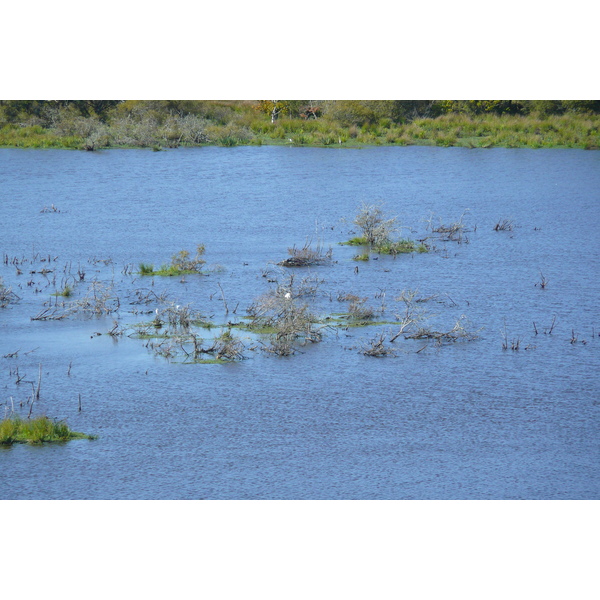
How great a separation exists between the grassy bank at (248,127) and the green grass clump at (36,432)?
25325mm

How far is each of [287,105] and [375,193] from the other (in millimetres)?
11361

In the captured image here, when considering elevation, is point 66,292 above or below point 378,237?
below

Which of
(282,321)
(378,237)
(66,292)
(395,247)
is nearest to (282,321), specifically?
(282,321)

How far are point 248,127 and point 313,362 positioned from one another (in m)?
25.4

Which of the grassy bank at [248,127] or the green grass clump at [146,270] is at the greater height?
the grassy bank at [248,127]

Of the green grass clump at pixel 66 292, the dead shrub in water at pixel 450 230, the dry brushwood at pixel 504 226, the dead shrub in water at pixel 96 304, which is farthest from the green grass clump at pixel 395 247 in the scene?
the green grass clump at pixel 66 292

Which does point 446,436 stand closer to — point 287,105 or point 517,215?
point 517,215

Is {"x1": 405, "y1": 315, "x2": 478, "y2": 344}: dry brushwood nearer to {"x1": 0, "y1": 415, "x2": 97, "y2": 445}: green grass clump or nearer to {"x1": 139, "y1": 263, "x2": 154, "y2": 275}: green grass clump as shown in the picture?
{"x1": 0, "y1": 415, "x2": 97, "y2": 445}: green grass clump

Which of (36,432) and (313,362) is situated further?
(313,362)

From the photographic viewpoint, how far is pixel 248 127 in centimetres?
3928

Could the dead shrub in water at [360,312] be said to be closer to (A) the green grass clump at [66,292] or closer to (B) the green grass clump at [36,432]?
(A) the green grass clump at [66,292]

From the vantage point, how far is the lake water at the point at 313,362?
38.7ft

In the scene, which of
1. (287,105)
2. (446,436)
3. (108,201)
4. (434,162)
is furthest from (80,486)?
(287,105)

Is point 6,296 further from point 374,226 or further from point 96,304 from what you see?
point 374,226
